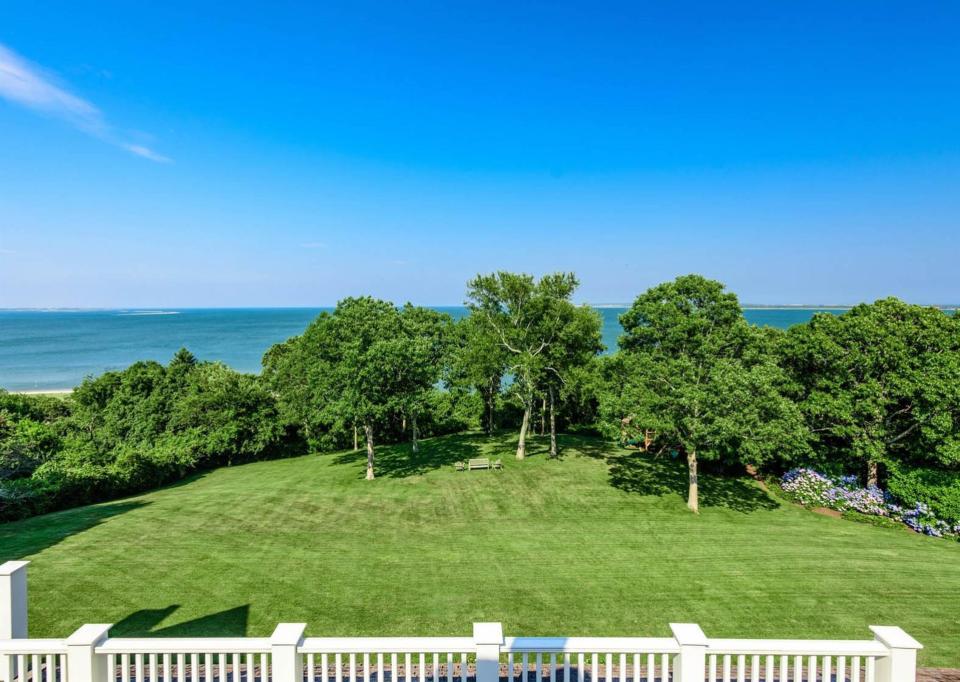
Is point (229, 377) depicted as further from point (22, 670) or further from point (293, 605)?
point (22, 670)

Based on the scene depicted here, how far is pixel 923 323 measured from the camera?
1709cm

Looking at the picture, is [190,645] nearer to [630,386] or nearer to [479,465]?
[630,386]

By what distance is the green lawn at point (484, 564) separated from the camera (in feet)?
30.2

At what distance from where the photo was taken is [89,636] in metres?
4.88

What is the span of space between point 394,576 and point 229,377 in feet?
78.1

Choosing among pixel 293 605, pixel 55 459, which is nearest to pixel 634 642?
pixel 293 605

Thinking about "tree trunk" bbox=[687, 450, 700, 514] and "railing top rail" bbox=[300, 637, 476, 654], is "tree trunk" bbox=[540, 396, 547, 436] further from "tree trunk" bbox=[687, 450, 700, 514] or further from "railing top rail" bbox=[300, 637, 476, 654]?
"railing top rail" bbox=[300, 637, 476, 654]

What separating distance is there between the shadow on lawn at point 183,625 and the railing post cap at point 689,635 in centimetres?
734

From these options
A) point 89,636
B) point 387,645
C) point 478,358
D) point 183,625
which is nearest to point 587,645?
point 387,645

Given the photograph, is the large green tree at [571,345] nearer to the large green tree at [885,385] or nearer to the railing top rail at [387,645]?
the large green tree at [885,385]

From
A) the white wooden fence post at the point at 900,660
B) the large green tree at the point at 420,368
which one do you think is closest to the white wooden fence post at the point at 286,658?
the white wooden fence post at the point at 900,660

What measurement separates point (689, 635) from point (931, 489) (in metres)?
16.0

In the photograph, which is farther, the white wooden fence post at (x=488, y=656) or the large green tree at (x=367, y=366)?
the large green tree at (x=367, y=366)

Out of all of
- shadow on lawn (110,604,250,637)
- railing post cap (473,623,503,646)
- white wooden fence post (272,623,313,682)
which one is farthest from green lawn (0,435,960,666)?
railing post cap (473,623,503,646)
